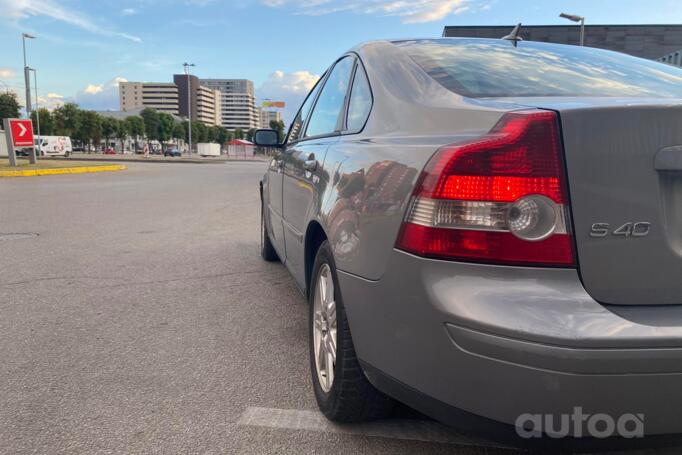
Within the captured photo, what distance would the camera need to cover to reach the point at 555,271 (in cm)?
155

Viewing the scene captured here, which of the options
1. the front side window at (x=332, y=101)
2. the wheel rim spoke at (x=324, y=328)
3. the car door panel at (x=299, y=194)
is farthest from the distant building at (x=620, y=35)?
the wheel rim spoke at (x=324, y=328)

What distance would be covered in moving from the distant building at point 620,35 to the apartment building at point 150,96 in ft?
414

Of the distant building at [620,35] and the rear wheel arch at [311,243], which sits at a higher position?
the distant building at [620,35]

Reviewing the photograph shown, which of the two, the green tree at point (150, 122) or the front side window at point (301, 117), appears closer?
the front side window at point (301, 117)

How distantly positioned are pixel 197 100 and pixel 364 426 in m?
154

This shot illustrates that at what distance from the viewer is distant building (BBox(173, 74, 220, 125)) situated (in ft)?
479

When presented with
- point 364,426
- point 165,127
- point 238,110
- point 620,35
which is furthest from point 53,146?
point 238,110

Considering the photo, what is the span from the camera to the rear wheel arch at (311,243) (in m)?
2.71

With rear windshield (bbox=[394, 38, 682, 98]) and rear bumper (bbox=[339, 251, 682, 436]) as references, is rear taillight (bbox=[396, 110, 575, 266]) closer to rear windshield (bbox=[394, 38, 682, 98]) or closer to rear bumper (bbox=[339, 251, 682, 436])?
rear bumper (bbox=[339, 251, 682, 436])

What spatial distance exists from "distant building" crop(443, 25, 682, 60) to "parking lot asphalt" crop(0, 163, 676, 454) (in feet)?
122

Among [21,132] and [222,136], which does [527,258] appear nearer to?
[21,132]

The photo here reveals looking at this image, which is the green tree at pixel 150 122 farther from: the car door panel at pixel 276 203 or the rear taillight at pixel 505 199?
the rear taillight at pixel 505 199

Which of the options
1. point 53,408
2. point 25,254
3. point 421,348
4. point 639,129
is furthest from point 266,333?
point 25,254

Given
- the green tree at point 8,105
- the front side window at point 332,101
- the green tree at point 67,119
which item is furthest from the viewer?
the green tree at point 67,119
